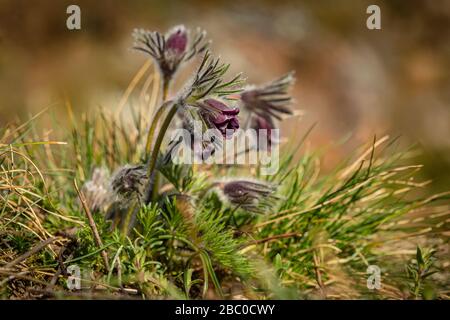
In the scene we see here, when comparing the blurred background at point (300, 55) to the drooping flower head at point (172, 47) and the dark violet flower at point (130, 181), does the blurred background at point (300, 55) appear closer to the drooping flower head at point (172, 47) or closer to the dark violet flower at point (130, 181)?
the drooping flower head at point (172, 47)

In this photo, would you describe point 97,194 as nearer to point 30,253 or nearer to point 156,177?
point 156,177

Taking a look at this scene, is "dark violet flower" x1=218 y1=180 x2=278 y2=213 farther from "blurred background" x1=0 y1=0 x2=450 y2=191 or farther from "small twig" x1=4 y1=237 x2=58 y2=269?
"blurred background" x1=0 y1=0 x2=450 y2=191

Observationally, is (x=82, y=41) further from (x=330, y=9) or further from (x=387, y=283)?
(x=387, y=283)

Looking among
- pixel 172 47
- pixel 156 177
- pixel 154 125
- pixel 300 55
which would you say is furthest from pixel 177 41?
pixel 300 55

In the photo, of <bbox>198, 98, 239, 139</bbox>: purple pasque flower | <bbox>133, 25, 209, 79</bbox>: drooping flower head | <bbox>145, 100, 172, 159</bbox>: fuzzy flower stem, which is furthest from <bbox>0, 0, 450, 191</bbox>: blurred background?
<bbox>198, 98, 239, 139</bbox>: purple pasque flower

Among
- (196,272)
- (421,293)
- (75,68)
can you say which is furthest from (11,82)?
(421,293)

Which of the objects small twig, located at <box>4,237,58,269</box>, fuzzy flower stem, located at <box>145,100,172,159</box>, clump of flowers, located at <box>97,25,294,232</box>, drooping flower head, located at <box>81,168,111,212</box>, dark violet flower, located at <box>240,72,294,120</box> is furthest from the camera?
dark violet flower, located at <box>240,72,294,120</box>
